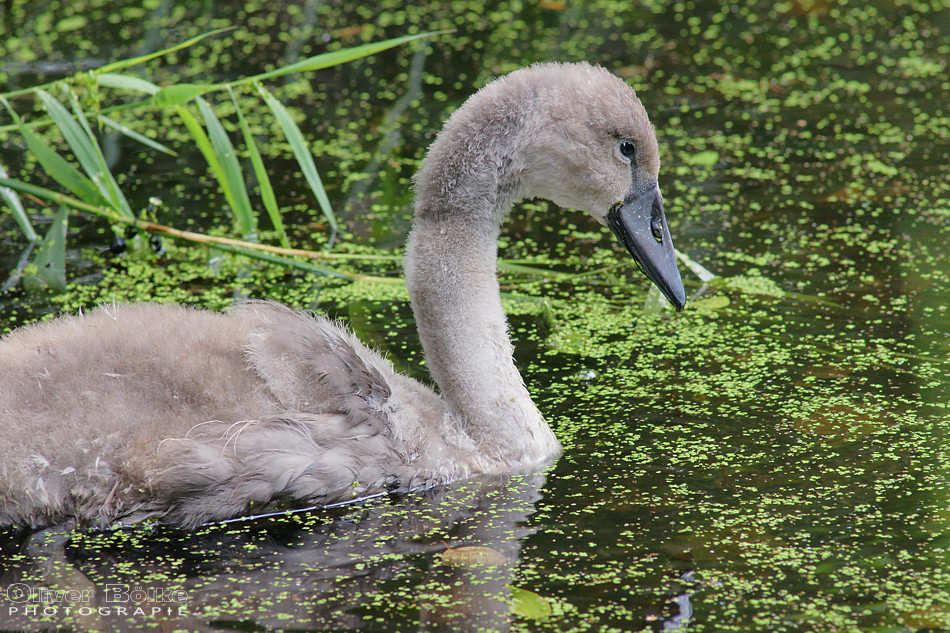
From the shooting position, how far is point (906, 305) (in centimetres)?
504

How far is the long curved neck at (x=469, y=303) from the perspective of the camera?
12.8 ft

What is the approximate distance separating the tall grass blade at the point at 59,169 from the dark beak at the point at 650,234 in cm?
230

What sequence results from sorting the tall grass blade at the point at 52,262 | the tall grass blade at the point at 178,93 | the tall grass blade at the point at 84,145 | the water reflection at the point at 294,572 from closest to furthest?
the water reflection at the point at 294,572
the tall grass blade at the point at 178,93
the tall grass blade at the point at 84,145
the tall grass blade at the point at 52,262

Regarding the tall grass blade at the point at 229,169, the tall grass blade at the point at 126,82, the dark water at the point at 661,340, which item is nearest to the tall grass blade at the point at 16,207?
the dark water at the point at 661,340

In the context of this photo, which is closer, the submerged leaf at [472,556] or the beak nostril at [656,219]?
the submerged leaf at [472,556]

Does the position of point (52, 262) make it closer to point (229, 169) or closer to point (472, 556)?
point (229, 169)

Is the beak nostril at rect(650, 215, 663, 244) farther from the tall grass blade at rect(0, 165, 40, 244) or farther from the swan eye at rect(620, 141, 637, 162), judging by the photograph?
the tall grass blade at rect(0, 165, 40, 244)

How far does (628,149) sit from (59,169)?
242 cm

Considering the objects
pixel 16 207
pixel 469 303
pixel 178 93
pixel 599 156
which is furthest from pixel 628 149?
pixel 16 207

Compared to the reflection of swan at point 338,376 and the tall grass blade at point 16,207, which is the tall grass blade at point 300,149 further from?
the tall grass blade at point 16,207

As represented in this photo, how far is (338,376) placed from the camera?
3693 mm

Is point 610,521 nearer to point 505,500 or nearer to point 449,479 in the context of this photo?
point 505,500

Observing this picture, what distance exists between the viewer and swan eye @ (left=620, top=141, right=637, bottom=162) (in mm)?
4016

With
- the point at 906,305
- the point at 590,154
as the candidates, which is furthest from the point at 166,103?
the point at 906,305
